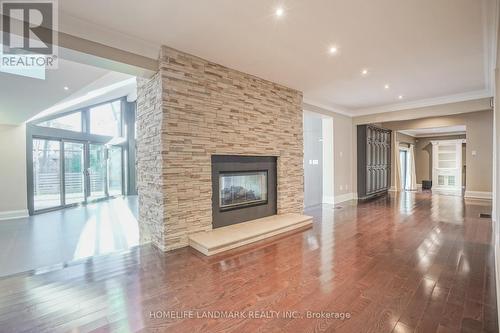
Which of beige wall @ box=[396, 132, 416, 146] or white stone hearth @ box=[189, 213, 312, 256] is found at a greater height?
beige wall @ box=[396, 132, 416, 146]

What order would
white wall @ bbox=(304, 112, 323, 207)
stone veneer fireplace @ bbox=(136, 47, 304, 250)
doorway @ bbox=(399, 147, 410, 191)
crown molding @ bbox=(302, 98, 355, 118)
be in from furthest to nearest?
1. doorway @ bbox=(399, 147, 410, 191)
2. white wall @ bbox=(304, 112, 323, 207)
3. crown molding @ bbox=(302, 98, 355, 118)
4. stone veneer fireplace @ bbox=(136, 47, 304, 250)

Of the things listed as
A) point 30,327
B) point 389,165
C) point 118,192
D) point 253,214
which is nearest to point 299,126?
point 253,214

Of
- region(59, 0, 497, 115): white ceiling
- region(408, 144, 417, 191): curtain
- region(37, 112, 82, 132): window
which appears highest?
region(59, 0, 497, 115): white ceiling

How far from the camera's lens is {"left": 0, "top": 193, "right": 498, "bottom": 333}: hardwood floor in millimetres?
1812

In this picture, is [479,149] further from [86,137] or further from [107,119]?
[107,119]

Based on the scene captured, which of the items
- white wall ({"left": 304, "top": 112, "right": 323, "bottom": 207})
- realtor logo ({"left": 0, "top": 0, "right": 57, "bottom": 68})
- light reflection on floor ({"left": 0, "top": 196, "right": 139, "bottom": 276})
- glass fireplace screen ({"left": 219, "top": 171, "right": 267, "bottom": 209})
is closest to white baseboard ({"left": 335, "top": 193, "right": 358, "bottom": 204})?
white wall ({"left": 304, "top": 112, "right": 323, "bottom": 207})

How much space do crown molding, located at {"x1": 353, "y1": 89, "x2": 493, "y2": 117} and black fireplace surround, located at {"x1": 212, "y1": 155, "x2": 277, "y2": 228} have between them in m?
Result: 4.24

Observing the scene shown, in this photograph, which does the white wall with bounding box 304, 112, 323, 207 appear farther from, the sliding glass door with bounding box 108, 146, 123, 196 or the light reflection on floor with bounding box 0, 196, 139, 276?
the sliding glass door with bounding box 108, 146, 123, 196

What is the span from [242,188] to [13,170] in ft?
19.9

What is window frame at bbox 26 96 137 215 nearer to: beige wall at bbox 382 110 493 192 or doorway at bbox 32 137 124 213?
doorway at bbox 32 137 124 213

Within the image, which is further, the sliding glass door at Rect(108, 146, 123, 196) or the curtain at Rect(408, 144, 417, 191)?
the curtain at Rect(408, 144, 417, 191)

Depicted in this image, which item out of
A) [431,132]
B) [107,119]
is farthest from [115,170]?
[431,132]

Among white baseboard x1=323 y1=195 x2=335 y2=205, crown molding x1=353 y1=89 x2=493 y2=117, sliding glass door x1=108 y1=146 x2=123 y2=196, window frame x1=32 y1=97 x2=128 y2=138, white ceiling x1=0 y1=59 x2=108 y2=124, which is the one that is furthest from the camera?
sliding glass door x1=108 y1=146 x2=123 y2=196

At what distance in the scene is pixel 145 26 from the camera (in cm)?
285
